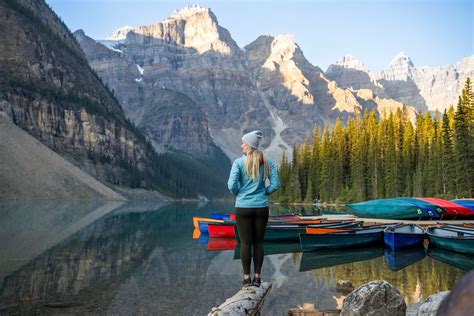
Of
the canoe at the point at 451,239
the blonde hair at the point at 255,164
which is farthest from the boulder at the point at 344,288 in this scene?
the canoe at the point at 451,239

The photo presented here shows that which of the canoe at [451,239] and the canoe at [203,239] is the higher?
the canoe at [451,239]

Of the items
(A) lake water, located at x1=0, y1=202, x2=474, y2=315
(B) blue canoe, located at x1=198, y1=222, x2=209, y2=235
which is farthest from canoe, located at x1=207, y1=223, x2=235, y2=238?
(A) lake water, located at x1=0, y1=202, x2=474, y2=315

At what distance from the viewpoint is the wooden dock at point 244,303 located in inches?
263

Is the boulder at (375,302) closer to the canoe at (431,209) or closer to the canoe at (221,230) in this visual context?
the canoe at (221,230)

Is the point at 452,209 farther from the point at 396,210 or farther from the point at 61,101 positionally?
the point at 61,101

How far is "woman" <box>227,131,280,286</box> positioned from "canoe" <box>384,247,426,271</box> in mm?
8830

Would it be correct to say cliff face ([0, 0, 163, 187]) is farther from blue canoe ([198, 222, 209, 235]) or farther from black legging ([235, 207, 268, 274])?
black legging ([235, 207, 268, 274])

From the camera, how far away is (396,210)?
108ft

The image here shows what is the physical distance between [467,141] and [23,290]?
5486 centimetres

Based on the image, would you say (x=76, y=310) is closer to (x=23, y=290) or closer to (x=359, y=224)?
(x=23, y=290)

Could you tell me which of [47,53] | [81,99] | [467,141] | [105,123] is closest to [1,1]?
[47,53]

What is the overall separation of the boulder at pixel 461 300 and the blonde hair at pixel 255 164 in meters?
6.63

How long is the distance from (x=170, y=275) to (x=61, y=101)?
148174mm

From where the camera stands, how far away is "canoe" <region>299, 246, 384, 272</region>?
16964mm
